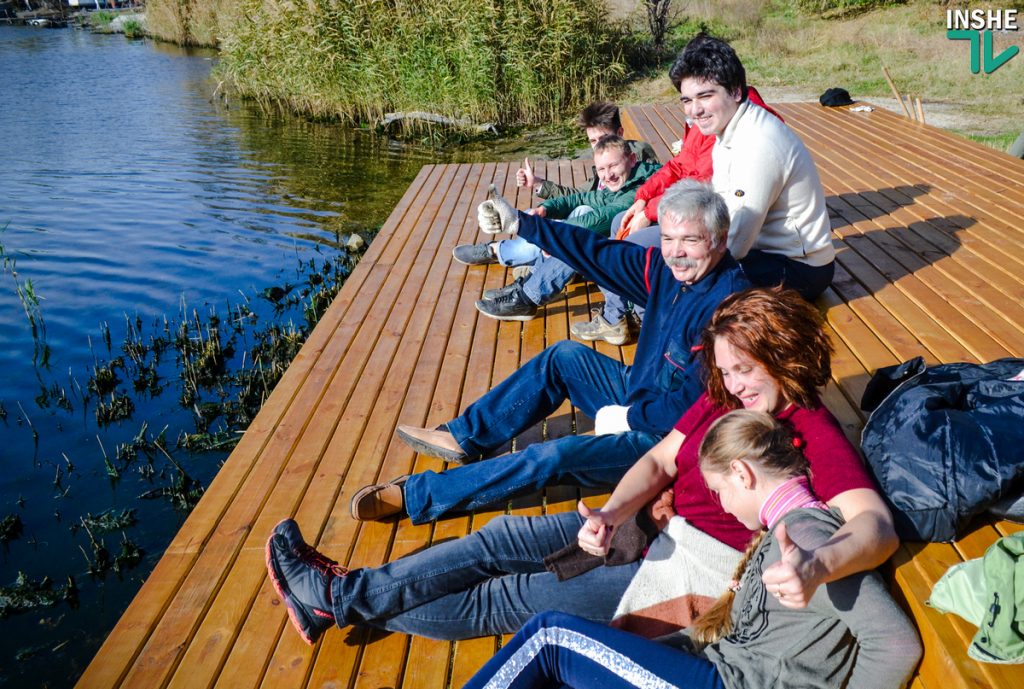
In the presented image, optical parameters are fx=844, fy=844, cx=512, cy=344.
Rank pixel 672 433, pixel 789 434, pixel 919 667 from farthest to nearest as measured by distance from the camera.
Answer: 1. pixel 672 433
2. pixel 789 434
3. pixel 919 667

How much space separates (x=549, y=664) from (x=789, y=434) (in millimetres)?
736

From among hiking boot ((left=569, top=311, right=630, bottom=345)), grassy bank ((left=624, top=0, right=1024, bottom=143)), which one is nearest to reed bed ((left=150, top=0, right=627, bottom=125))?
grassy bank ((left=624, top=0, right=1024, bottom=143))

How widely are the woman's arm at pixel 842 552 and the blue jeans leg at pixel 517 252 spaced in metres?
2.70

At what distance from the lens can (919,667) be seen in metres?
1.66

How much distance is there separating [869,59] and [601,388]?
1278 centimetres

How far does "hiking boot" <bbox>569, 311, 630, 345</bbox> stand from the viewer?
359 centimetres

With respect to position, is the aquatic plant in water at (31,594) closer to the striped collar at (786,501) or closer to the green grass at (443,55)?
the striped collar at (786,501)

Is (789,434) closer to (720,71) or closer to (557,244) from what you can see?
(557,244)

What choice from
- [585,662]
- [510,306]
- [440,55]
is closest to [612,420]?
[585,662]

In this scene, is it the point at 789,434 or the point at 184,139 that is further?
the point at 184,139

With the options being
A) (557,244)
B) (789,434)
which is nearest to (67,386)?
(557,244)

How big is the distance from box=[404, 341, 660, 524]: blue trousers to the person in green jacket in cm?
114

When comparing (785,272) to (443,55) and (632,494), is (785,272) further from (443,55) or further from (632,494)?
(443,55)

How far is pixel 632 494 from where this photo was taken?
2.07m
